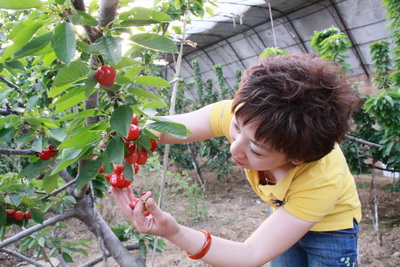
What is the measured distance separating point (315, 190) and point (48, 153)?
856mm

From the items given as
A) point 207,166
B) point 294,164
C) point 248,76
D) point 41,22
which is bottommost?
point 207,166

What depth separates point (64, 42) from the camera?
1.78 feet

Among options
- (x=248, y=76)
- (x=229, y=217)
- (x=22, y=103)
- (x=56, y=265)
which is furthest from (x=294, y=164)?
(x=229, y=217)

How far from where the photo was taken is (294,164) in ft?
3.29

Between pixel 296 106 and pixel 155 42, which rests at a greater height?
pixel 155 42

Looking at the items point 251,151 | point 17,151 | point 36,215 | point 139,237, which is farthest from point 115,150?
point 139,237

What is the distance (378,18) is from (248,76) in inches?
240

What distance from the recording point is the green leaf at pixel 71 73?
0.59 meters

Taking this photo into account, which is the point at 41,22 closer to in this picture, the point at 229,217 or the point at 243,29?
the point at 229,217

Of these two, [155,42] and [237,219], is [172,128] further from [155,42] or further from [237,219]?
[237,219]

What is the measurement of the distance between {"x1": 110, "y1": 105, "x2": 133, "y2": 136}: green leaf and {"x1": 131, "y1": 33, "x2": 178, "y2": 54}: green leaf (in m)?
0.15

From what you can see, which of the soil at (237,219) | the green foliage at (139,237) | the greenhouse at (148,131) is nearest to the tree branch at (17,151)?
the greenhouse at (148,131)

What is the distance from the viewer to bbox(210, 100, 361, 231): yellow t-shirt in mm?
952

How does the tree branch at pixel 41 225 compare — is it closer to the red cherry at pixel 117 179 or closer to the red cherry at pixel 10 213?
the red cherry at pixel 10 213
